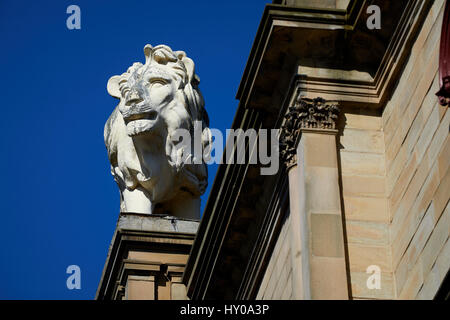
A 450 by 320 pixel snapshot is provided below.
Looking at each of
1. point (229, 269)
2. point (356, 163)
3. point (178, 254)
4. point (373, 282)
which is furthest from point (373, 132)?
point (178, 254)

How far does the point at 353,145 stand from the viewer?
28.2m

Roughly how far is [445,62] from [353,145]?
3.70 meters

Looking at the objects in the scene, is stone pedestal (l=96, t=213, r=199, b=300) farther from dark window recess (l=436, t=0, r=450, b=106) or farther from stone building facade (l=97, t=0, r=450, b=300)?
dark window recess (l=436, t=0, r=450, b=106)

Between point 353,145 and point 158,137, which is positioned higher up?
point 158,137

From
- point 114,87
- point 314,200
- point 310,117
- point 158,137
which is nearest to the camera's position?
point 314,200

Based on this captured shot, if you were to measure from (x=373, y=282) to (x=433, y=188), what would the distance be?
2.13 meters

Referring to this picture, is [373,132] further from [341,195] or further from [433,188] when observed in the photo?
[433,188]

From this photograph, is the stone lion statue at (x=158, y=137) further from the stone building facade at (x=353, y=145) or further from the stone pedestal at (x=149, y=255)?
the stone building facade at (x=353, y=145)

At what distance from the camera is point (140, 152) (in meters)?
38.0

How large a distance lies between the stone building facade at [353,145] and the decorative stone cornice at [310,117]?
16mm

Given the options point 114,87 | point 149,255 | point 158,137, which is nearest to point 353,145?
point 149,255

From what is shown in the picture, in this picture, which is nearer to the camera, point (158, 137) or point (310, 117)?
point (310, 117)

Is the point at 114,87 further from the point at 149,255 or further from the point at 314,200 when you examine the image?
the point at 314,200

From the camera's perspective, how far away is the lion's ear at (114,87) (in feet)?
131
